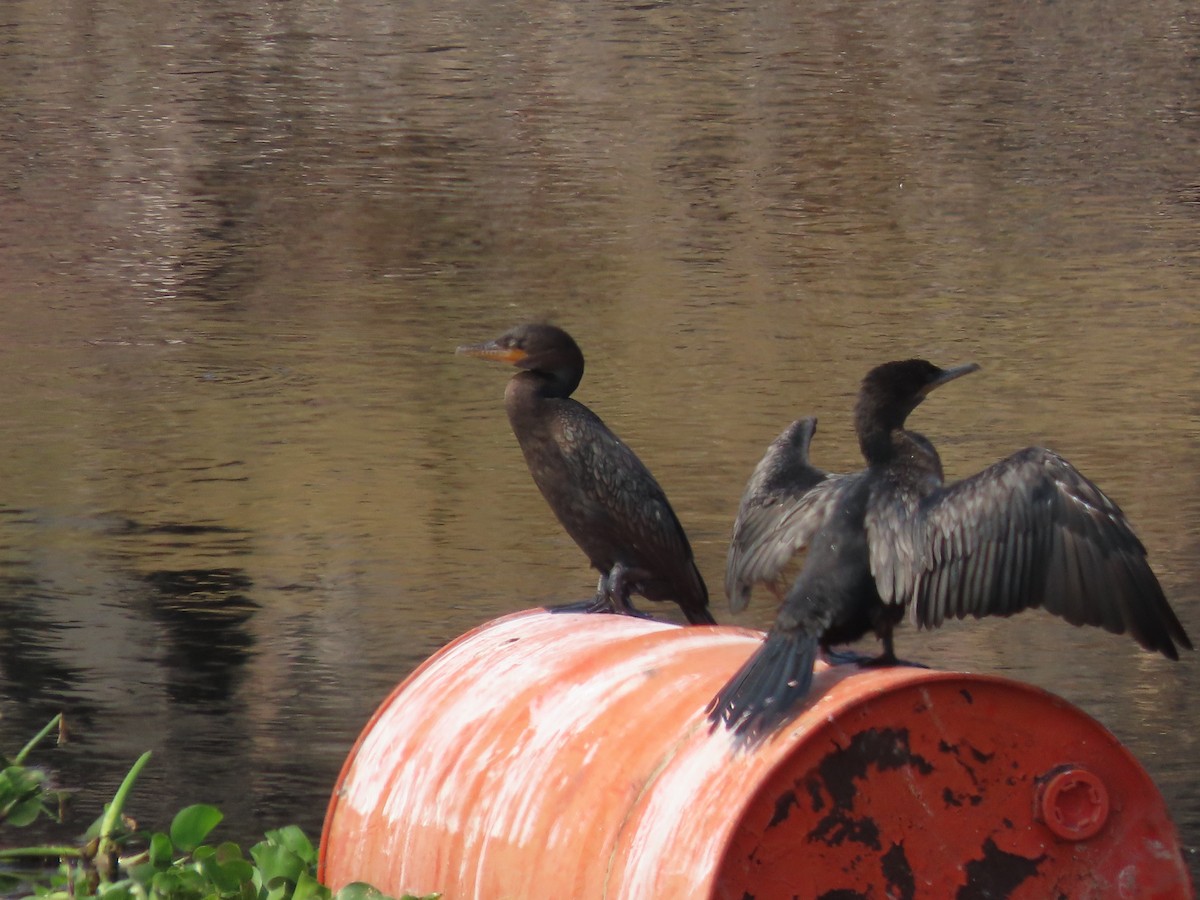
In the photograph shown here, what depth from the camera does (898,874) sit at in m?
3.41

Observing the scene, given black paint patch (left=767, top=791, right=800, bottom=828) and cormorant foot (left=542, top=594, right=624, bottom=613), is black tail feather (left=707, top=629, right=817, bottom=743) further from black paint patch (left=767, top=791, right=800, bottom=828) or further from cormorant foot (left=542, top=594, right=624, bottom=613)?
cormorant foot (left=542, top=594, right=624, bottom=613)

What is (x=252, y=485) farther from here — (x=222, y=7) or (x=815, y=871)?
(x=222, y=7)

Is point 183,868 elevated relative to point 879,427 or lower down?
lower down

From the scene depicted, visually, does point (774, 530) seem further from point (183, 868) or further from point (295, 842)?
point (183, 868)

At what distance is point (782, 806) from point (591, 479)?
1.76 m

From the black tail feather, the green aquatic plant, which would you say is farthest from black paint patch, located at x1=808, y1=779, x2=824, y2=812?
the green aquatic plant

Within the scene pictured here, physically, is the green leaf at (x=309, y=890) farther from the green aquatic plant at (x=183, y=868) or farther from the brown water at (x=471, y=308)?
the brown water at (x=471, y=308)

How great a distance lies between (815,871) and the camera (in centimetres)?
337

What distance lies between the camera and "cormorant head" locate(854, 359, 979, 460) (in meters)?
4.16

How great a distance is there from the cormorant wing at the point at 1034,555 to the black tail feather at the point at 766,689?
11.9 inches

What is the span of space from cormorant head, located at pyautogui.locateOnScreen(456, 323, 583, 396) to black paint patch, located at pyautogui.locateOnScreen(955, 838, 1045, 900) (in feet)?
6.26

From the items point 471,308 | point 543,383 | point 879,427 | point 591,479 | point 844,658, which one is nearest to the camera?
point 844,658

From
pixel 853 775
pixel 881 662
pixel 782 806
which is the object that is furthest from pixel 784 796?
pixel 881 662

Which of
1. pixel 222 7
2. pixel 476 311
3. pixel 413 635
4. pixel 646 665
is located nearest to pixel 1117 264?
pixel 476 311
